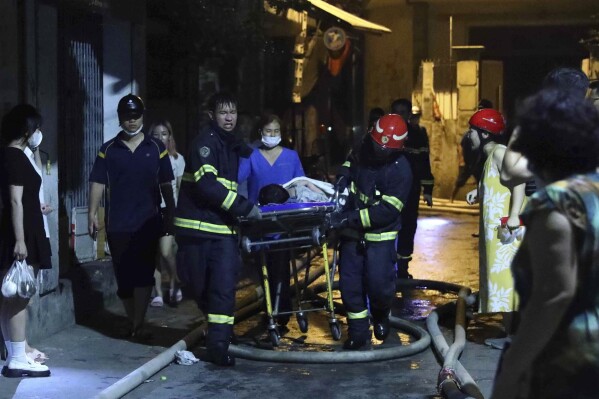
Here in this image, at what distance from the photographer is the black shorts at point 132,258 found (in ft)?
28.7

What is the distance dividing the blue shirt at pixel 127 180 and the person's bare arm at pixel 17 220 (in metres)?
1.50

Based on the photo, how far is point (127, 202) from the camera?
876cm

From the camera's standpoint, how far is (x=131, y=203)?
8.77m

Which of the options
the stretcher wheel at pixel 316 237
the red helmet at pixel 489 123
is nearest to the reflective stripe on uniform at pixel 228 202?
the stretcher wheel at pixel 316 237

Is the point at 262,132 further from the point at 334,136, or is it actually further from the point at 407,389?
the point at 334,136

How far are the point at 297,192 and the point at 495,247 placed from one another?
1491mm

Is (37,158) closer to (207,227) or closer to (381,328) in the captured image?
(207,227)

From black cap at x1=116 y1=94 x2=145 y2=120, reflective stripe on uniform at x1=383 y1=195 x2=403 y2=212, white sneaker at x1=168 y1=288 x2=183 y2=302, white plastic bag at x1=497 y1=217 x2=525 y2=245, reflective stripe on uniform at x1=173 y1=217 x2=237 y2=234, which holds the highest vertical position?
black cap at x1=116 y1=94 x2=145 y2=120

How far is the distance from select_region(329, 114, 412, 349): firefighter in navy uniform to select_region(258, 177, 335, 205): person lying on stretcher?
0.17 metres

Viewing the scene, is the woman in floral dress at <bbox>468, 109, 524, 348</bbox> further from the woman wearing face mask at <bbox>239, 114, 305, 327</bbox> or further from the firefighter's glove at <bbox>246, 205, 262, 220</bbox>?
the firefighter's glove at <bbox>246, 205, 262, 220</bbox>

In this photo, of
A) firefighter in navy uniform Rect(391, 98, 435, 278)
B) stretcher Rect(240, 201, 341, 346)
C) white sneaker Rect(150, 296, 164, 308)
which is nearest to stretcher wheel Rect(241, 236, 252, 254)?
stretcher Rect(240, 201, 341, 346)

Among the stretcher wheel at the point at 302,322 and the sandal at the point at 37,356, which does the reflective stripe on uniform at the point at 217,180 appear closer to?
the stretcher wheel at the point at 302,322

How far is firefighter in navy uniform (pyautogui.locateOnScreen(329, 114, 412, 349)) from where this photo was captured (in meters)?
8.25

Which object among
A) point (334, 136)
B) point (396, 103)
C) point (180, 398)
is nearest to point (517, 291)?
point (180, 398)
